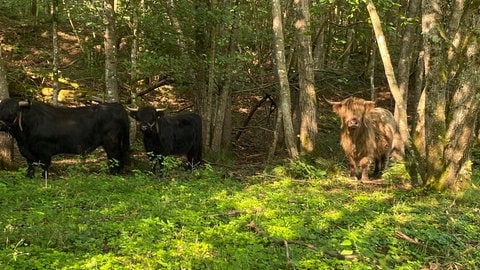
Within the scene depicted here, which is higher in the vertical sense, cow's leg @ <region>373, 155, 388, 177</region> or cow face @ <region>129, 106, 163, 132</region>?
cow face @ <region>129, 106, 163, 132</region>

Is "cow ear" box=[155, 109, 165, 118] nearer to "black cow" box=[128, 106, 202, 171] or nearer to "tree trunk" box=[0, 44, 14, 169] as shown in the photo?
"black cow" box=[128, 106, 202, 171]

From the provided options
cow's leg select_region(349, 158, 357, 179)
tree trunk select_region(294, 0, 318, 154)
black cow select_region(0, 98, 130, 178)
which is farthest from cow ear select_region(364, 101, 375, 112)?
black cow select_region(0, 98, 130, 178)

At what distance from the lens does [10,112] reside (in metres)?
9.40

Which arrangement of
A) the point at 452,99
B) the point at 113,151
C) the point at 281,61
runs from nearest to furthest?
1. the point at 452,99
2. the point at 281,61
3. the point at 113,151

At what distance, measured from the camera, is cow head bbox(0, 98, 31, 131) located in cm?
930

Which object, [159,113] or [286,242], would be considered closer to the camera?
[286,242]

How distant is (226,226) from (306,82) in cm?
583

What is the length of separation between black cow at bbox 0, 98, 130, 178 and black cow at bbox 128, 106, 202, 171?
1.74 feet

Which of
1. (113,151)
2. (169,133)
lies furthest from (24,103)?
(169,133)

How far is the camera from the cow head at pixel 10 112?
930 cm

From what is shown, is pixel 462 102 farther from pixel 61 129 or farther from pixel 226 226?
pixel 61 129

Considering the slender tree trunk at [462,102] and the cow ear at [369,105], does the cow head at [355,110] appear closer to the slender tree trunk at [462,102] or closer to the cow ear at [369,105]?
the cow ear at [369,105]

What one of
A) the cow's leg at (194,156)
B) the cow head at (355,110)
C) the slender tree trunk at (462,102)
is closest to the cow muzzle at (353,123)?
the cow head at (355,110)

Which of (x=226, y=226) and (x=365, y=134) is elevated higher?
(x=365, y=134)
